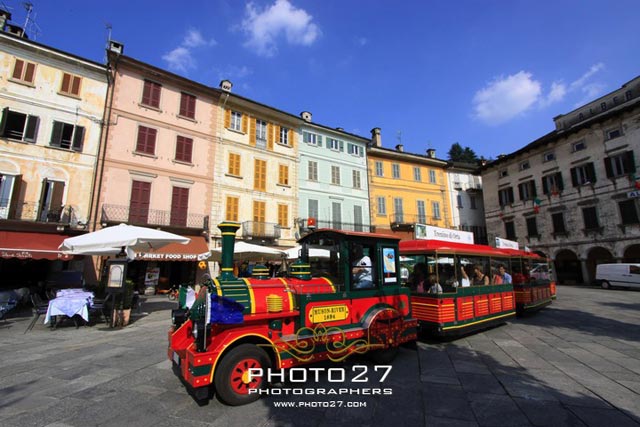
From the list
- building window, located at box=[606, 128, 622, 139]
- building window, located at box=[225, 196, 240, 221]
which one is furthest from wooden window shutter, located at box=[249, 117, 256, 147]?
building window, located at box=[606, 128, 622, 139]

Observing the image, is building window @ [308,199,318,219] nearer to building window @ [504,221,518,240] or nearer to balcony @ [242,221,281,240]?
balcony @ [242,221,281,240]

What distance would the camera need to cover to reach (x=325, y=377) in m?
4.95

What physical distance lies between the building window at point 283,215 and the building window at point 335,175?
5.06m

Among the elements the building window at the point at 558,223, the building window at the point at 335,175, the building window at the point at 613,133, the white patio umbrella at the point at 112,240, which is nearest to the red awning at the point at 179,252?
the white patio umbrella at the point at 112,240

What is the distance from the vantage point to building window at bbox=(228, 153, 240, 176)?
64.3ft

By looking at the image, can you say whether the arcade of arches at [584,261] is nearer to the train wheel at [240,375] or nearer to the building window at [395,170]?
the building window at [395,170]

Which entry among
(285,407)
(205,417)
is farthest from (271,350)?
(205,417)

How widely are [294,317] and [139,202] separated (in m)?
15.2

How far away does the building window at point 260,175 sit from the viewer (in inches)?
803

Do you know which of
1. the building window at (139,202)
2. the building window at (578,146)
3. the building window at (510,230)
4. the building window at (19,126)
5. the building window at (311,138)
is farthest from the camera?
the building window at (510,230)

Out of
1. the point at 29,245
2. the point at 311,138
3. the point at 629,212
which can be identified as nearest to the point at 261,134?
the point at 311,138

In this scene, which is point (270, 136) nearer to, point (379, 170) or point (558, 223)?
point (379, 170)

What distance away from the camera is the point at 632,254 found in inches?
859

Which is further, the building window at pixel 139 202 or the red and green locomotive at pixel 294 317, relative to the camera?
the building window at pixel 139 202
